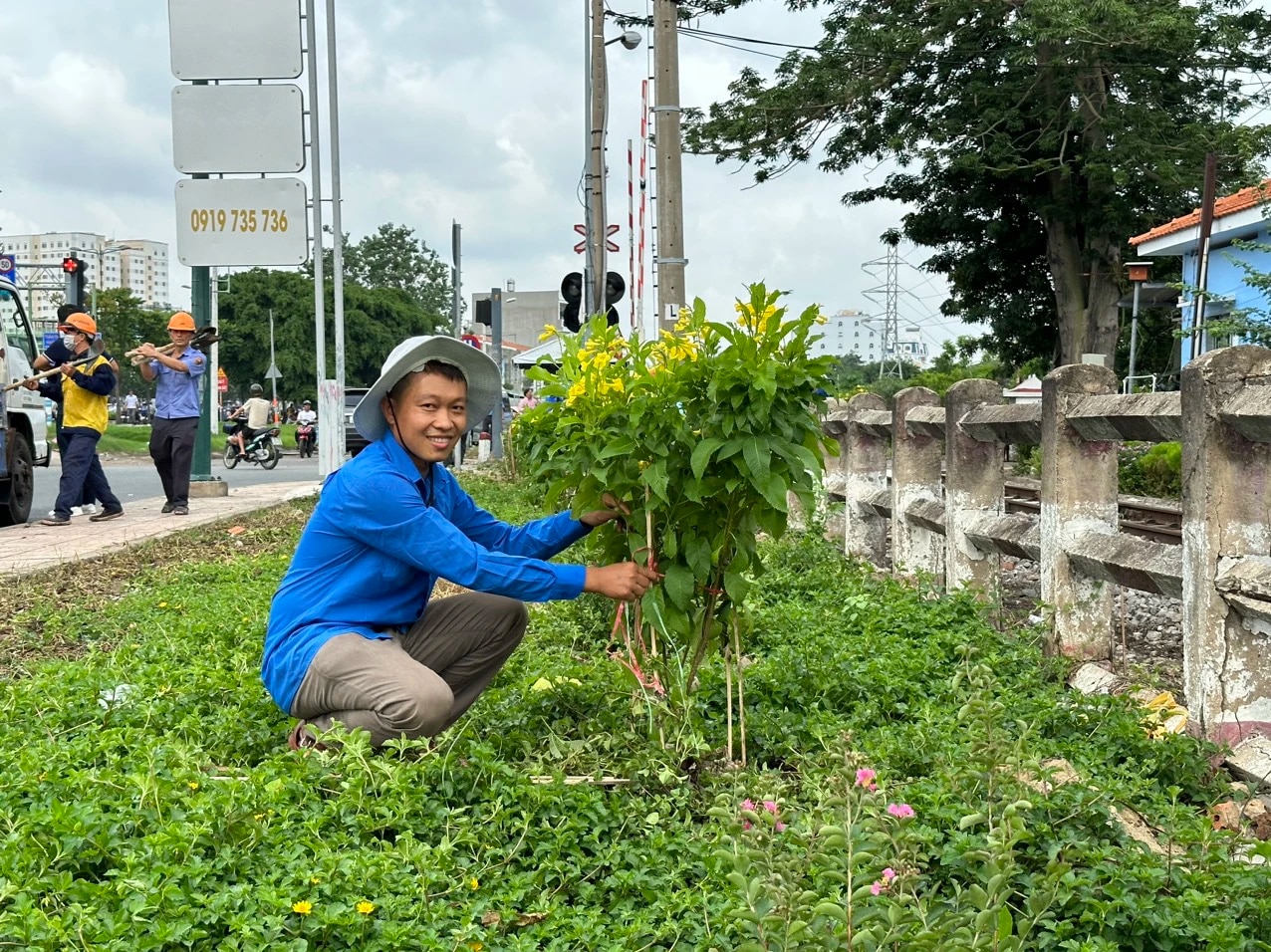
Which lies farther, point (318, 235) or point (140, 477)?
point (140, 477)

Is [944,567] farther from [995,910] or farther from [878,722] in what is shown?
[995,910]

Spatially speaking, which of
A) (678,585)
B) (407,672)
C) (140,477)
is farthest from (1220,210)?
(407,672)

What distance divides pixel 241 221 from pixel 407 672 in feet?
43.3

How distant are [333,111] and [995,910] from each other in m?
17.2

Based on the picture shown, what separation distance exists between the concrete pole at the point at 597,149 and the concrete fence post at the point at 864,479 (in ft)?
36.4

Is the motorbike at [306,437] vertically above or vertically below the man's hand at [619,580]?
below

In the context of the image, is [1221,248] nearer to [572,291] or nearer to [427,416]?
[572,291]

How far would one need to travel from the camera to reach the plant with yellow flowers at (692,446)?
398cm

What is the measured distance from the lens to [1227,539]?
15.6 feet

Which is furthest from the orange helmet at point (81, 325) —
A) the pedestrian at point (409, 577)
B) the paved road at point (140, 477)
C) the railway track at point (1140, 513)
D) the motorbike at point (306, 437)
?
the motorbike at point (306, 437)

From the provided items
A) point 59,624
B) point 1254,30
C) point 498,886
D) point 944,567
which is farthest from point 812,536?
point 1254,30

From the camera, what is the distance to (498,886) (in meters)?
3.48

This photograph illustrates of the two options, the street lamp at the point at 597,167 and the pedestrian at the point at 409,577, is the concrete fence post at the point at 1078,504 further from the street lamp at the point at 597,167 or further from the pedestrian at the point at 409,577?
the street lamp at the point at 597,167

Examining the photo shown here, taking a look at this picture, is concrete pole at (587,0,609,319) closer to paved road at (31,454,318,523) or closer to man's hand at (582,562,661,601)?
paved road at (31,454,318,523)
